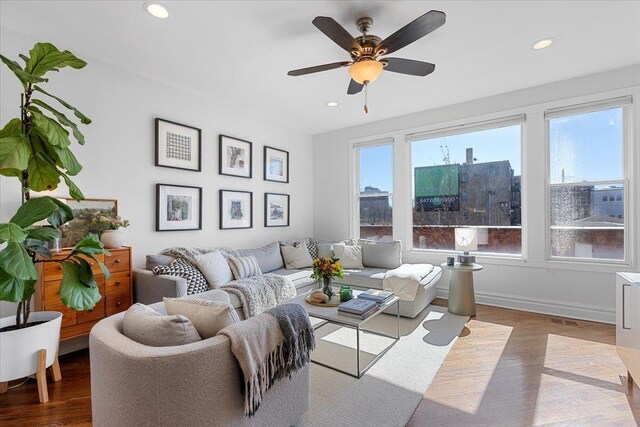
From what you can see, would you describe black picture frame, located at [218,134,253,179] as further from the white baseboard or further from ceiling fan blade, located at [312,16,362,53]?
the white baseboard

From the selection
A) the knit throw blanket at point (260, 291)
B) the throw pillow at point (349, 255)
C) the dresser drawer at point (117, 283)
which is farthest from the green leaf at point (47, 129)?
the throw pillow at point (349, 255)

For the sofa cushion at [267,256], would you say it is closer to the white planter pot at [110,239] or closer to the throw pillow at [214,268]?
the throw pillow at [214,268]

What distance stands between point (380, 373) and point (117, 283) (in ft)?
7.87

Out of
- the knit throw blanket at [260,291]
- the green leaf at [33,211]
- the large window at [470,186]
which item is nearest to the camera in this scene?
the green leaf at [33,211]

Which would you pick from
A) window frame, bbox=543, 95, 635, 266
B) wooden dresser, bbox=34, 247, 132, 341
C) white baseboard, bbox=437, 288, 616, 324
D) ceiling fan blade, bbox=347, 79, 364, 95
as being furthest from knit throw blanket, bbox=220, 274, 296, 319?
window frame, bbox=543, 95, 635, 266

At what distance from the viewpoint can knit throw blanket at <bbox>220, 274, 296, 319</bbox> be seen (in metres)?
2.86

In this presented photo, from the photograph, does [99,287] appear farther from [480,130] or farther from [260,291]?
[480,130]

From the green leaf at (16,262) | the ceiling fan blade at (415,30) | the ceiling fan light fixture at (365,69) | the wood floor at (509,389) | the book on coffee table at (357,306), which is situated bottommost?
the wood floor at (509,389)

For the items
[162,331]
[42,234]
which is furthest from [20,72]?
[162,331]

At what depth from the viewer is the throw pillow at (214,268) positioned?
3.03 metres

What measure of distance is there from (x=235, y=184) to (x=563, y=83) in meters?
4.28

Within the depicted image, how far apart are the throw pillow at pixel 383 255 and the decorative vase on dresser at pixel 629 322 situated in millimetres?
2314

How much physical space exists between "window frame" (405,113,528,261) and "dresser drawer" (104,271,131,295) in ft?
12.1

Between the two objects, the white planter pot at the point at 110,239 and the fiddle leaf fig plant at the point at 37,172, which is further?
the white planter pot at the point at 110,239
